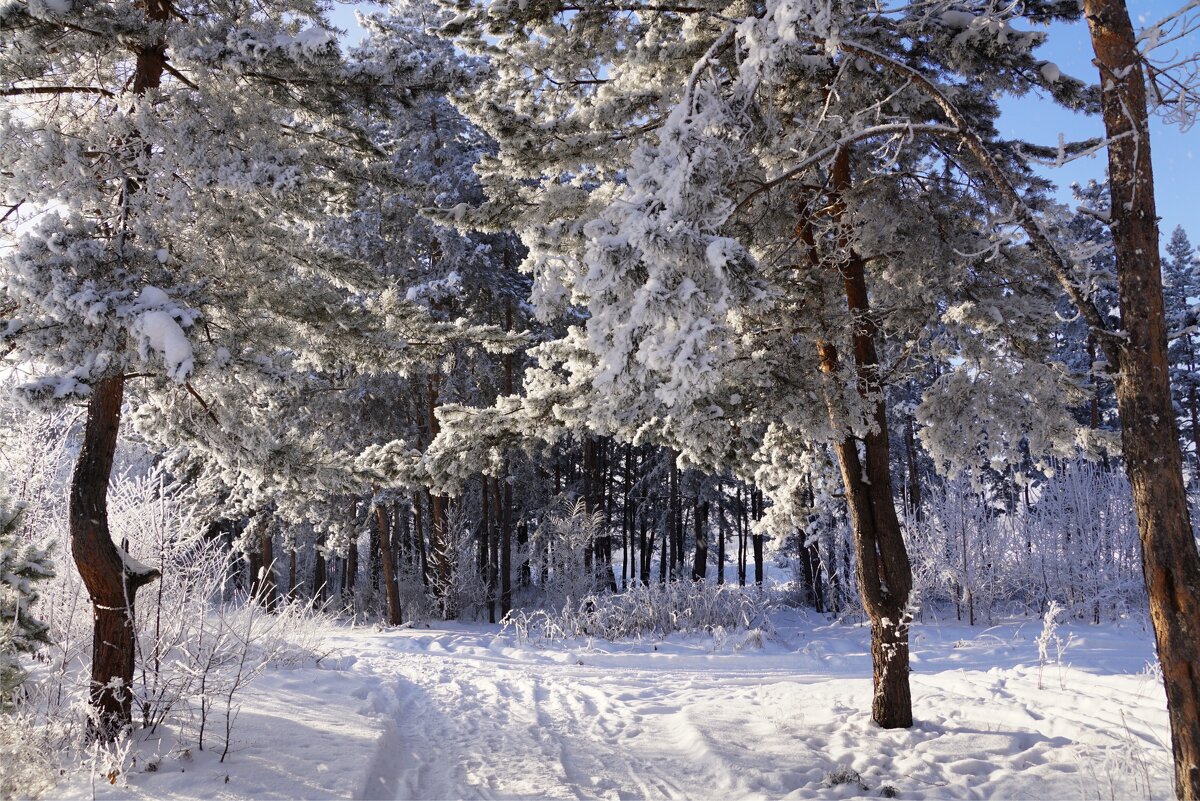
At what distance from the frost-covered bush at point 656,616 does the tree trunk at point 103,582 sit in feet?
29.1

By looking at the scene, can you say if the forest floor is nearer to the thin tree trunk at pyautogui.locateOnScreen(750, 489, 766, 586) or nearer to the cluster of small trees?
the cluster of small trees

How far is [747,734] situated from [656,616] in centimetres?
845

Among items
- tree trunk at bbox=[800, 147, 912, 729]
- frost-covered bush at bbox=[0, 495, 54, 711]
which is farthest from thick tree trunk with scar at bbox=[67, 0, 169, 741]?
tree trunk at bbox=[800, 147, 912, 729]

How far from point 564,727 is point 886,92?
721 cm

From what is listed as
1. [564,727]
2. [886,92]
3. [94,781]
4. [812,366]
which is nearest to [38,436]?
[94,781]

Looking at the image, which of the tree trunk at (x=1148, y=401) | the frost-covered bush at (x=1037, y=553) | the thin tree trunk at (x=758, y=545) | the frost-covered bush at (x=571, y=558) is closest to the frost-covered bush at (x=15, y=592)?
the tree trunk at (x=1148, y=401)

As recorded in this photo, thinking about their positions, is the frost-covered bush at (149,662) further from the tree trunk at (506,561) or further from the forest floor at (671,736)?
the tree trunk at (506,561)

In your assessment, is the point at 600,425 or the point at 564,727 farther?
the point at 564,727

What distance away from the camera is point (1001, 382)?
22.5 feet

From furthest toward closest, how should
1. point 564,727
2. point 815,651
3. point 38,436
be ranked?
1. point 815,651
2. point 38,436
3. point 564,727

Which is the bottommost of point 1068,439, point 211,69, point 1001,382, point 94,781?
point 94,781

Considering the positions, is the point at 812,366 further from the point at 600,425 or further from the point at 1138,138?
the point at 1138,138

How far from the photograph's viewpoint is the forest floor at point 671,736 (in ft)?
16.6

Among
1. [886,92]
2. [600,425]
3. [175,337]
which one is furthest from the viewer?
[886,92]
